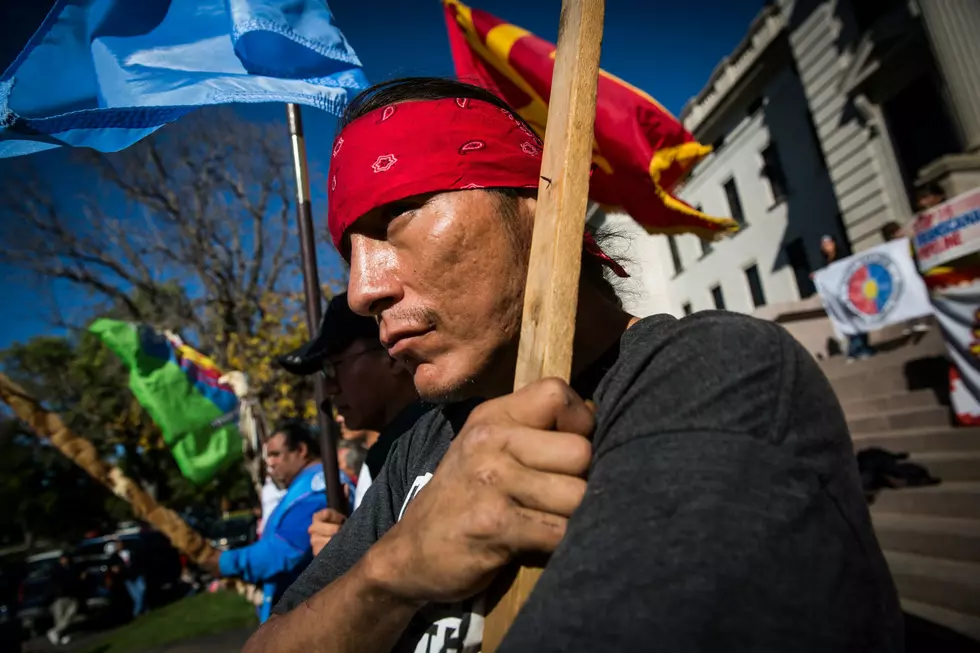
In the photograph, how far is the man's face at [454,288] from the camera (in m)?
1.19

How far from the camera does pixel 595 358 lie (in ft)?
3.93

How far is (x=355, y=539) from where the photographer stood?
1435 millimetres

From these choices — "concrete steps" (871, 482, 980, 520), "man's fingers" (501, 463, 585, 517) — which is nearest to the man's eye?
"man's fingers" (501, 463, 585, 517)

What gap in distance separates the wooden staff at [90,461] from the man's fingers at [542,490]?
4.11m

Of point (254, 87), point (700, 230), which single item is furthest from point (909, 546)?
point (254, 87)

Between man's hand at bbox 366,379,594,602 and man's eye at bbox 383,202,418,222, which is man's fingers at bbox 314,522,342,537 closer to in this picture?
man's eye at bbox 383,202,418,222

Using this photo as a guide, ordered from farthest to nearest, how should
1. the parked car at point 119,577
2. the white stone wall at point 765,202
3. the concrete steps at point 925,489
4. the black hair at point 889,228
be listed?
the white stone wall at point 765,202
the black hair at point 889,228
the parked car at point 119,577
the concrete steps at point 925,489

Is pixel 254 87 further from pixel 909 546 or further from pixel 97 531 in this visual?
pixel 97 531

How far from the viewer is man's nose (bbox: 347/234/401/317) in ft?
4.12

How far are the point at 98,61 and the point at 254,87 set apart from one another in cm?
76

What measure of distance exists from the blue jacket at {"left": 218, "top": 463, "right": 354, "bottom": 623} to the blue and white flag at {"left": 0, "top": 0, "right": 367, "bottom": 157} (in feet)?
7.74

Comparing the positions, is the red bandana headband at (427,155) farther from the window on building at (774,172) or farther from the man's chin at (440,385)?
the window on building at (774,172)

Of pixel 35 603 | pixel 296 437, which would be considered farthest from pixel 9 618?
pixel 296 437

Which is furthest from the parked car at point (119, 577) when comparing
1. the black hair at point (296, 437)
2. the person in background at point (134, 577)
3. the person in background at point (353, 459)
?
the black hair at point (296, 437)
